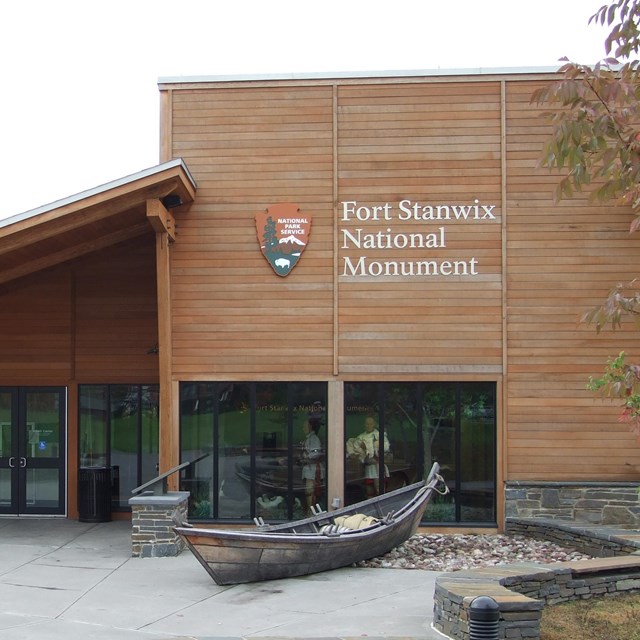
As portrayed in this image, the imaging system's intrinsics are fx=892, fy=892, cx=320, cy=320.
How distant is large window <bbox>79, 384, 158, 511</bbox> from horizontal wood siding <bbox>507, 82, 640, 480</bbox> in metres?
6.61

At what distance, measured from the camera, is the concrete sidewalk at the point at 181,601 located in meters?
8.94

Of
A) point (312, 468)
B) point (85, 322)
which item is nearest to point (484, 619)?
point (312, 468)

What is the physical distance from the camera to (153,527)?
504 inches

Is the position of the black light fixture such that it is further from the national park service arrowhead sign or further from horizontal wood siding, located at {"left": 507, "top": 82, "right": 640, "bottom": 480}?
horizontal wood siding, located at {"left": 507, "top": 82, "right": 640, "bottom": 480}

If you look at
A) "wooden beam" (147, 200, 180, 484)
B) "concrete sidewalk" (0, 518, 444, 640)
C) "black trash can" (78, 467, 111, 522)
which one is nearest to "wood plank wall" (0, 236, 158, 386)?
"black trash can" (78, 467, 111, 522)

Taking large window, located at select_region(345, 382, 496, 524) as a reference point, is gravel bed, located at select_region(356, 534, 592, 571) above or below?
below

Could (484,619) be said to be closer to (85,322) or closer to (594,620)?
(594,620)

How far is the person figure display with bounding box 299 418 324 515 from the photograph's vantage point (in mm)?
14469

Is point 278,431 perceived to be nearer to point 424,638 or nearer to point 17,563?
point 17,563

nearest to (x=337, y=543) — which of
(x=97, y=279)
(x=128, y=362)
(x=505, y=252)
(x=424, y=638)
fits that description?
(x=424, y=638)

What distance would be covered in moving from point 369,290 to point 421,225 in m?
1.35

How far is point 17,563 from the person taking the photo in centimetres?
1233

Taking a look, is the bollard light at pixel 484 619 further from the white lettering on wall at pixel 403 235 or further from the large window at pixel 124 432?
the large window at pixel 124 432

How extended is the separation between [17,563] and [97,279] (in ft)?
19.3
